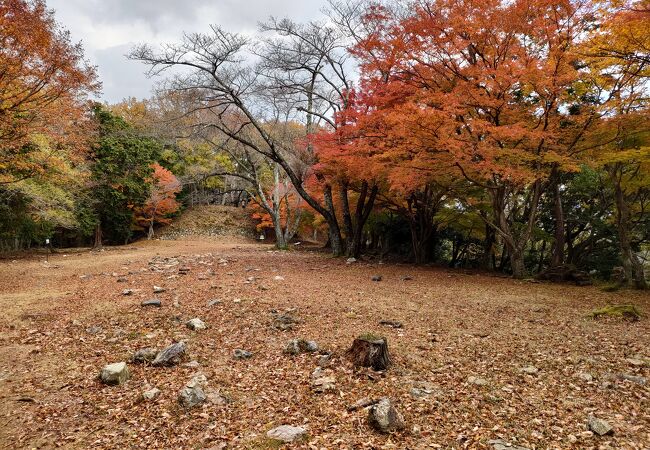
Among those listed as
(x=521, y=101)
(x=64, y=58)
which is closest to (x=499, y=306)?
(x=521, y=101)

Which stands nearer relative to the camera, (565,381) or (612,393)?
(612,393)

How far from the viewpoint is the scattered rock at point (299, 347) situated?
16.2 feet

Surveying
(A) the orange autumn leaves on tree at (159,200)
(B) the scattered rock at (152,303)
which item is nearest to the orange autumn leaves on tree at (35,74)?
(B) the scattered rock at (152,303)

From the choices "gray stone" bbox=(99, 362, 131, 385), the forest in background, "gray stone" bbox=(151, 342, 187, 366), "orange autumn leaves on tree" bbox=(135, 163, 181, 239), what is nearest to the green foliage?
"orange autumn leaves on tree" bbox=(135, 163, 181, 239)

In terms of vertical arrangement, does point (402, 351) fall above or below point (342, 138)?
below

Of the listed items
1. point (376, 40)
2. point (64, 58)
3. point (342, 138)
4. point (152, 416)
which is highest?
point (376, 40)

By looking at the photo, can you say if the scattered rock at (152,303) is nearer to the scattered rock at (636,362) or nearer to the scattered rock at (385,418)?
the scattered rock at (385,418)

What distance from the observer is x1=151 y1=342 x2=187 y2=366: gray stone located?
15.0 ft

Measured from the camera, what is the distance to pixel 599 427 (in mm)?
3078

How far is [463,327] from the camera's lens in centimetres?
603

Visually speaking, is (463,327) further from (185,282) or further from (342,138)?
(342,138)

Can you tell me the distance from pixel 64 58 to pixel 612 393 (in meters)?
11.7

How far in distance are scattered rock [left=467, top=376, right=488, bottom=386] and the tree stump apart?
0.90m

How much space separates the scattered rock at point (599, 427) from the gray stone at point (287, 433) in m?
2.35
